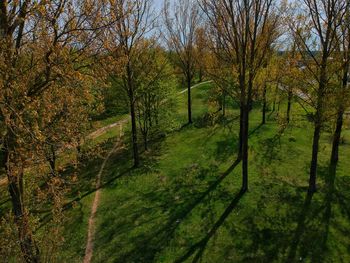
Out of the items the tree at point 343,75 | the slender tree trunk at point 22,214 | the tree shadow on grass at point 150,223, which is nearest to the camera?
the slender tree trunk at point 22,214

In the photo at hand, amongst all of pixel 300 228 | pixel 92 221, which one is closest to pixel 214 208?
pixel 300 228

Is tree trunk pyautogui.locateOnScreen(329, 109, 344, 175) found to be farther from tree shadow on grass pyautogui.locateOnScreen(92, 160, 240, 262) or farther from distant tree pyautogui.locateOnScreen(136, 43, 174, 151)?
distant tree pyautogui.locateOnScreen(136, 43, 174, 151)

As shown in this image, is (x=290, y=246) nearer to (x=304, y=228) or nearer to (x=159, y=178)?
(x=304, y=228)

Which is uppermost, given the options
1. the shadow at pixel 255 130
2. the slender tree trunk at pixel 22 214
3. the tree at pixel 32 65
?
the tree at pixel 32 65

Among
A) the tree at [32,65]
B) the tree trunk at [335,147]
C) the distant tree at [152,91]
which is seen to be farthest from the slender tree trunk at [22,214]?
the tree trunk at [335,147]

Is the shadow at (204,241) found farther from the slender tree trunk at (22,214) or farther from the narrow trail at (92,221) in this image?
the slender tree trunk at (22,214)

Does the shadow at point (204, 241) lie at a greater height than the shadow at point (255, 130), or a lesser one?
lesser

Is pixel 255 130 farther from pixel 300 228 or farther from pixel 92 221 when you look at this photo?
pixel 92 221

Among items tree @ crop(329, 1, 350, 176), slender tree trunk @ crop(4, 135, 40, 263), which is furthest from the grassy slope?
slender tree trunk @ crop(4, 135, 40, 263)
